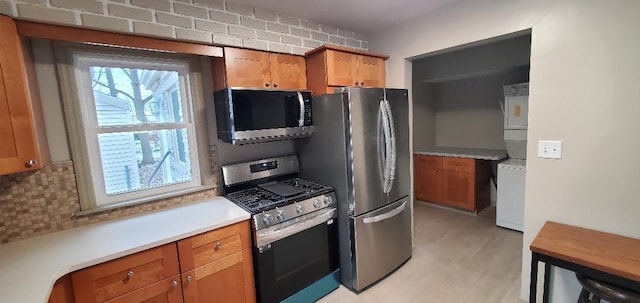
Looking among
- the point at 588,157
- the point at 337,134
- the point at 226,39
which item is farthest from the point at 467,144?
the point at 226,39

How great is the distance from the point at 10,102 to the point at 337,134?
1.89 m

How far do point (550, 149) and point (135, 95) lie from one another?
2.99 meters

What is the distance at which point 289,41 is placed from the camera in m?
2.41

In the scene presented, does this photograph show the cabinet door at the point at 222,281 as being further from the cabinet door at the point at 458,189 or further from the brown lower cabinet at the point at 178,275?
the cabinet door at the point at 458,189

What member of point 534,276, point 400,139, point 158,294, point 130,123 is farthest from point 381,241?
point 130,123

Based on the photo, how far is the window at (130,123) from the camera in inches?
69.7

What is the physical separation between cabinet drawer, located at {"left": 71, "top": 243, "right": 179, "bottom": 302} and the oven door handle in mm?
536

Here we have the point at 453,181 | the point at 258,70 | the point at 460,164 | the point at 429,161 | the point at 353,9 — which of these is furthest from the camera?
the point at 429,161

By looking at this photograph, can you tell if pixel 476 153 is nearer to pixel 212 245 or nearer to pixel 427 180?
pixel 427 180

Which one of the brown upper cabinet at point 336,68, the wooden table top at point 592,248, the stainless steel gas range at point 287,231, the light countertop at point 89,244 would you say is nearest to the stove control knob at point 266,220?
the stainless steel gas range at point 287,231

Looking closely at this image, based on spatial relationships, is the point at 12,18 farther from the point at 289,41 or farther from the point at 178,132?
the point at 289,41

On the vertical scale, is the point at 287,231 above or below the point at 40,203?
below

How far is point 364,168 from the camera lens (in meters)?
2.20

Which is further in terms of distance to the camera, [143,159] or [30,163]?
[143,159]
